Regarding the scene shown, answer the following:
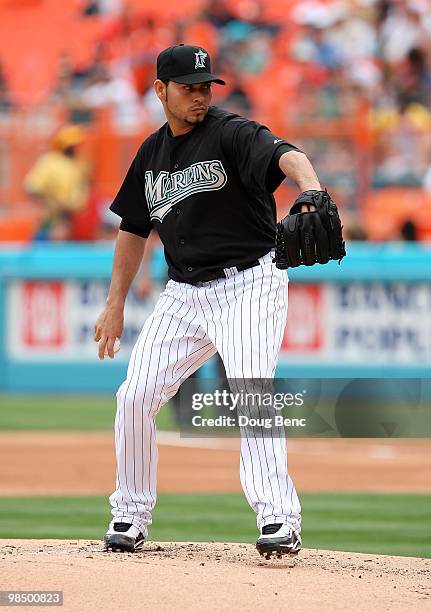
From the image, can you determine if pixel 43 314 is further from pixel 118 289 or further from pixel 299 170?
pixel 299 170

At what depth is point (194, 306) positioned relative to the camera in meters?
5.23

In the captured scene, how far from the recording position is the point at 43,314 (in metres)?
14.0

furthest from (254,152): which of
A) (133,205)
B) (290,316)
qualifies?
(290,316)

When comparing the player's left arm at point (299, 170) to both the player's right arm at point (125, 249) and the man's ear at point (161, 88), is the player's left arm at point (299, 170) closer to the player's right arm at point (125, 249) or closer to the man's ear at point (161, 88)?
the man's ear at point (161, 88)

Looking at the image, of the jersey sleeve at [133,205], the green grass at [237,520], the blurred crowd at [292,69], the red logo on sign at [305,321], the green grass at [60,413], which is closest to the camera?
the jersey sleeve at [133,205]

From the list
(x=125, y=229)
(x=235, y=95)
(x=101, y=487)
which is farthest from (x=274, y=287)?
(x=235, y=95)

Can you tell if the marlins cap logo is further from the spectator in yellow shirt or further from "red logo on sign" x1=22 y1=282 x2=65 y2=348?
the spectator in yellow shirt

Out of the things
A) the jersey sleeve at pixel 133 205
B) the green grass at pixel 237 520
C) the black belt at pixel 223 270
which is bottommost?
the green grass at pixel 237 520

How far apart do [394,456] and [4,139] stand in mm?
6148

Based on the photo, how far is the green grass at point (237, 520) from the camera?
6.66 meters

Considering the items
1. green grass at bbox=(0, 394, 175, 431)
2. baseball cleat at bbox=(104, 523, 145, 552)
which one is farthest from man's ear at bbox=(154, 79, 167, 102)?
green grass at bbox=(0, 394, 175, 431)

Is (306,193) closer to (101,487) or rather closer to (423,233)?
(101,487)

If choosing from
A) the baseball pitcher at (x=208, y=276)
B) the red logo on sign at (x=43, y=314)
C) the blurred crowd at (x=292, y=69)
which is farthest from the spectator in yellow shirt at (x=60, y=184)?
the baseball pitcher at (x=208, y=276)

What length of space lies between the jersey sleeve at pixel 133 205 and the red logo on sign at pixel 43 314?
27.8 ft
